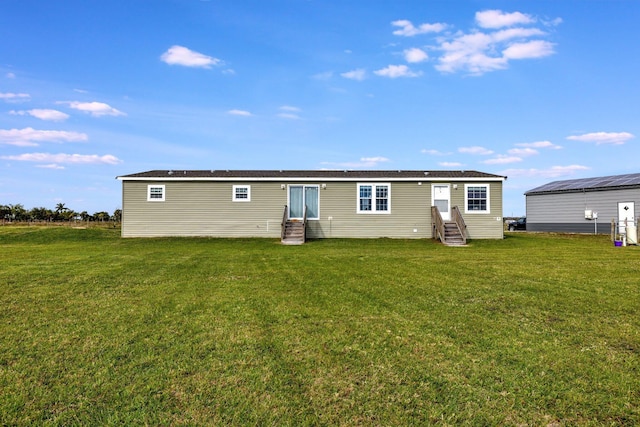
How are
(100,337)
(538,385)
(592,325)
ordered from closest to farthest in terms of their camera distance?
(538,385) → (100,337) → (592,325)

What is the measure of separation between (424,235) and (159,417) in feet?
68.6

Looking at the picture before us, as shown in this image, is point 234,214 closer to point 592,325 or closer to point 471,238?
point 471,238

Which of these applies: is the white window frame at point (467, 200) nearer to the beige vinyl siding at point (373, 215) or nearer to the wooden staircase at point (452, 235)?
the wooden staircase at point (452, 235)

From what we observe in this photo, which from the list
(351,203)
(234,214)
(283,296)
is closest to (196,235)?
(234,214)

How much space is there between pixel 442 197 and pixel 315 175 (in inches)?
267

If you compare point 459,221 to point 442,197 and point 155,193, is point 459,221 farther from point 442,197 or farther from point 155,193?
point 155,193

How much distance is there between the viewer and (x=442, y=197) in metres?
22.9

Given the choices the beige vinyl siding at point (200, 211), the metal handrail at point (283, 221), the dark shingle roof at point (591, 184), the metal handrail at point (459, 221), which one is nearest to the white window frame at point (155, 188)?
the beige vinyl siding at point (200, 211)

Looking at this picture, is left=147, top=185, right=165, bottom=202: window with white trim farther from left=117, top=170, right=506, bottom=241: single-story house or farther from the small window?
the small window

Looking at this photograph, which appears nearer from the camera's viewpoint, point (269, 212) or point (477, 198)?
point (477, 198)

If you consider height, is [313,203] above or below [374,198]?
below

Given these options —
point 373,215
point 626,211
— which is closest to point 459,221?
point 373,215

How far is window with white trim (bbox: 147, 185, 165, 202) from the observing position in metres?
23.4

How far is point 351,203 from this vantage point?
23.1 metres
